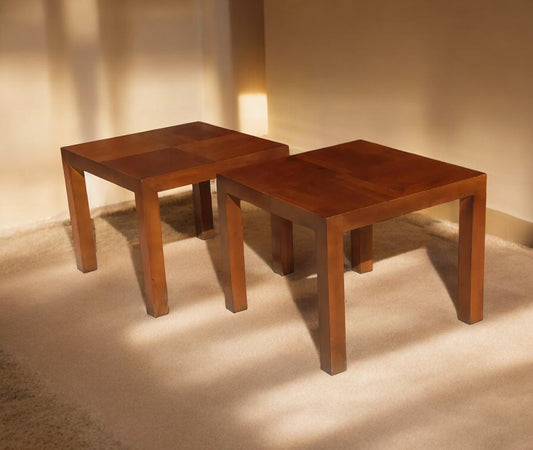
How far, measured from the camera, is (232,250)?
2152 mm

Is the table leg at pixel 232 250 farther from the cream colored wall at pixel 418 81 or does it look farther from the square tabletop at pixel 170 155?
the cream colored wall at pixel 418 81

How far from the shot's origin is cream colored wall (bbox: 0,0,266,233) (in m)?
2.89

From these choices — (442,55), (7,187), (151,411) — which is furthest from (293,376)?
(7,187)

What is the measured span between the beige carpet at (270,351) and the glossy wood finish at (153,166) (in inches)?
4.3

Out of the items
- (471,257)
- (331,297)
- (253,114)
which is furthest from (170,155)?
(253,114)

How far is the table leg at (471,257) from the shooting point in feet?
6.59

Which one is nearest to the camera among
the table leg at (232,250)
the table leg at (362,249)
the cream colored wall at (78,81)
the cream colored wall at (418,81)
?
the table leg at (232,250)

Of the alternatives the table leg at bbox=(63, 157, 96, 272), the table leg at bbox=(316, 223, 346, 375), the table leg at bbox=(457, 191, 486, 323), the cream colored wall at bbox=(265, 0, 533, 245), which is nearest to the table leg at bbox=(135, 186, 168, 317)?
the table leg at bbox=(63, 157, 96, 272)

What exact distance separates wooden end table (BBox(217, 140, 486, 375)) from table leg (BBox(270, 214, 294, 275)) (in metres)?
0.23

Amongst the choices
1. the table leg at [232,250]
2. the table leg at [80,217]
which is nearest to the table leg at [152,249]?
the table leg at [232,250]

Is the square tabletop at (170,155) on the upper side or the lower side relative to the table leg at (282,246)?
upper

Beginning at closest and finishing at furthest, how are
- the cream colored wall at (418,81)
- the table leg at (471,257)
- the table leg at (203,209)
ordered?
1. the table leg at (471,257)
2. the cream colored wall at (418,81)
3. the table leg at (203,209)

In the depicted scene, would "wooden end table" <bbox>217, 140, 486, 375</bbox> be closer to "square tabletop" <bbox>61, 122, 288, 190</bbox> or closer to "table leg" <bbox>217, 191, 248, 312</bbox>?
"table leg" <bbox>217, 191, 248, 312</bbox>

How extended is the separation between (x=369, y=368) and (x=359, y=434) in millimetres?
260
